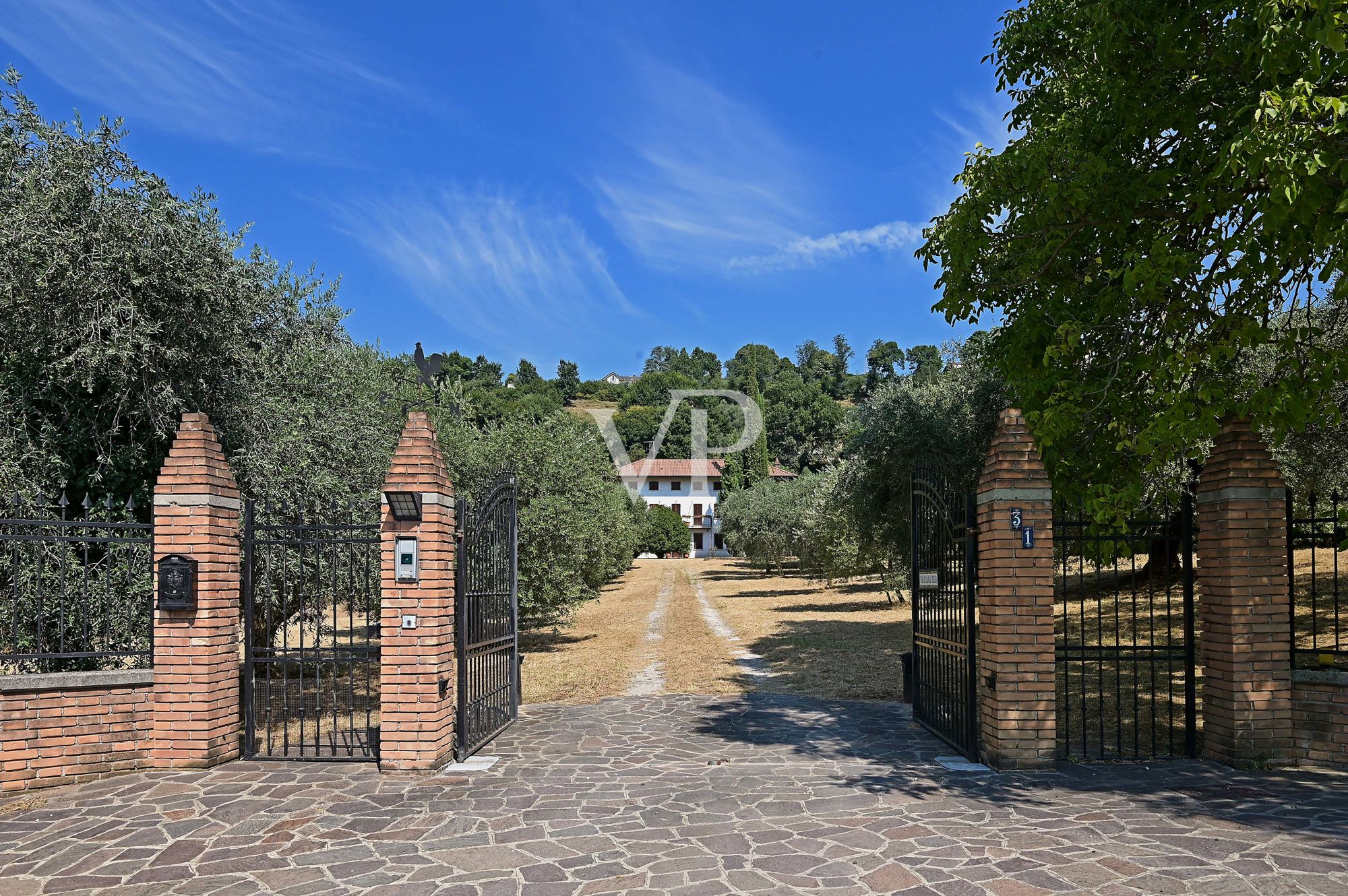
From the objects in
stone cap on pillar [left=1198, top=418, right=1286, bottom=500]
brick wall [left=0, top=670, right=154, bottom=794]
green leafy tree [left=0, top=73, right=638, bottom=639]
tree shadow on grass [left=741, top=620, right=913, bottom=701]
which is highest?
green leafy tree [left=0, top=73, right=638, bottom=639]

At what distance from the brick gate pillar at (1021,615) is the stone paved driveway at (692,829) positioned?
34cm

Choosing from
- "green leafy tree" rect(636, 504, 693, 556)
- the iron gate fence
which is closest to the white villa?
"green leafy tree" rect(636, 504, 693, 556)

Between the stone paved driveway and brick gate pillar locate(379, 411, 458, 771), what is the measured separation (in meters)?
0.34

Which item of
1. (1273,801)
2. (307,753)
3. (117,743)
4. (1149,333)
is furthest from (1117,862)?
(117,743)

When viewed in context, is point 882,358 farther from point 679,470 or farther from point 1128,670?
point 1128,670

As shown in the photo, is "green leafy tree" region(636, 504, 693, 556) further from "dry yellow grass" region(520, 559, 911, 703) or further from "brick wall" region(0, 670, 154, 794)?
"brick wall" region(0, 670, 154, 794)

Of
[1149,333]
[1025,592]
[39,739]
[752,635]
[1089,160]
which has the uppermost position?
[1089,160]

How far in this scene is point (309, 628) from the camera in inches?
468

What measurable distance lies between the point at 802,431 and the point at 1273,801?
93.5 m

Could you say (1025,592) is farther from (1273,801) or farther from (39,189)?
(39,189)

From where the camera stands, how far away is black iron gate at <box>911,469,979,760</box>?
7.92 metres

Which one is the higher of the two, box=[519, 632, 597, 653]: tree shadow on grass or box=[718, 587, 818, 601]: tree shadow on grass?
box=[519, 632, 597, 653]: tree shadow on grass

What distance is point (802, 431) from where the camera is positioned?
99250 millimetres

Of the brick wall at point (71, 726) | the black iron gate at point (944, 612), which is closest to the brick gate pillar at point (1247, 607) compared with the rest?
the black iron gate at point (944, 612)
